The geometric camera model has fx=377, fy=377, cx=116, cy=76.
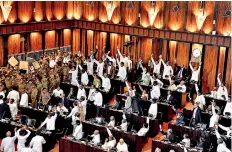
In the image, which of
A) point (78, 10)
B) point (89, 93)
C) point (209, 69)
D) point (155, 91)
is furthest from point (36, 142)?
point (78, 10)

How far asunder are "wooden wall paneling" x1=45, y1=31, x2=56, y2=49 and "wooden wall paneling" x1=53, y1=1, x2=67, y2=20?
3.54 ft

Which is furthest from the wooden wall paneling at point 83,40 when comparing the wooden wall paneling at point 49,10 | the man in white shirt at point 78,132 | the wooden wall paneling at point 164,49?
the man in white shirt at point 78,132

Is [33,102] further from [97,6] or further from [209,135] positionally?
[97,6]

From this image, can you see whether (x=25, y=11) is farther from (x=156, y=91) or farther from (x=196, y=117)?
(x=196, y=117)

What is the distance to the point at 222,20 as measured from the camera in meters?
20.5

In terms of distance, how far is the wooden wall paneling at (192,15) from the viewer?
21.3m

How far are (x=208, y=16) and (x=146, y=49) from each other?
4481mm

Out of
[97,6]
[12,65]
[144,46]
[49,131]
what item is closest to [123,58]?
[144,46]

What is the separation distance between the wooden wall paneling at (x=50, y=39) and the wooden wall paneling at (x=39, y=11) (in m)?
1.21

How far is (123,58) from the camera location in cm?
2178

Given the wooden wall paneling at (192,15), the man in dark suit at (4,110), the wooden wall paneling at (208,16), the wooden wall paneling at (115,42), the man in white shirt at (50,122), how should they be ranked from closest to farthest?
the man in white shirt at (50,122) < the man in dark suit at (4,110) < the wooden wall paneling at (208,16) < the wooden wall paneling at (192,15) < the wooden wall paneling at (115,42)

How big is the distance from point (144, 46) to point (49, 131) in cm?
1159

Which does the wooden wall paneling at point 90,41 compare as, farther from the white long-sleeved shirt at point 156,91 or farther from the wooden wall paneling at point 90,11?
the white long-sleeved shirt at point 156,91

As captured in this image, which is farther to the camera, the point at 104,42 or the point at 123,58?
the point at 104,42
